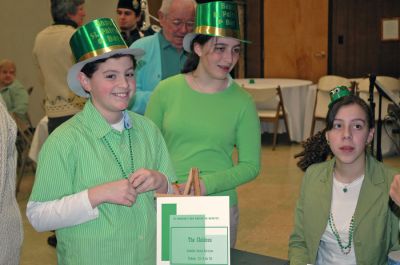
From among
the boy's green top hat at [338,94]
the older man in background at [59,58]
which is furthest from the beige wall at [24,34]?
the boy's green top hat at [338,94]

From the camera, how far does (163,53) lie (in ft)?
9.49

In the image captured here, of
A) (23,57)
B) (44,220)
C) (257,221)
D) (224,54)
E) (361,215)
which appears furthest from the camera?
(23,57)

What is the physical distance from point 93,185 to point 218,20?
2.73 feet

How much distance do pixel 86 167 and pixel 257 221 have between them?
3.15 metres

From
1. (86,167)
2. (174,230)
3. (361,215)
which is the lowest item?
(361,215)

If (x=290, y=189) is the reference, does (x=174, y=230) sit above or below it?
above

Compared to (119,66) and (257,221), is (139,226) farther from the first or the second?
(257,221)

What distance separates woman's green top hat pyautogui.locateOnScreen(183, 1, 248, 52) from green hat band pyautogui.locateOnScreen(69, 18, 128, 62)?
518mm

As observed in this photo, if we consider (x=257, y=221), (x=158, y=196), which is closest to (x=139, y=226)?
(x=158, y=196)

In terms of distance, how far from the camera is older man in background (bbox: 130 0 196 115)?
2801mm

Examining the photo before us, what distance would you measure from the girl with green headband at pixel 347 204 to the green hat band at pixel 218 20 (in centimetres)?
46

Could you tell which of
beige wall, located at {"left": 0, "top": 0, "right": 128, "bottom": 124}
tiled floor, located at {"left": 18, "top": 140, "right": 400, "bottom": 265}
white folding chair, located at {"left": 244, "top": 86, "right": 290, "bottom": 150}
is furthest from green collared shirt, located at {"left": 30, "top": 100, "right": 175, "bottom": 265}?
beige wall, located at {"left": 0, "top": 0, "right": 128, "bottom": 124}

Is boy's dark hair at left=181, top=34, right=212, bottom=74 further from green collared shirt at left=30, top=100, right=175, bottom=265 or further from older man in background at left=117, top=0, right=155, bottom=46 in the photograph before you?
older man in background at left=117, top=0, right=155, bottom=46

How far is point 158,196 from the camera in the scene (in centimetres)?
150
